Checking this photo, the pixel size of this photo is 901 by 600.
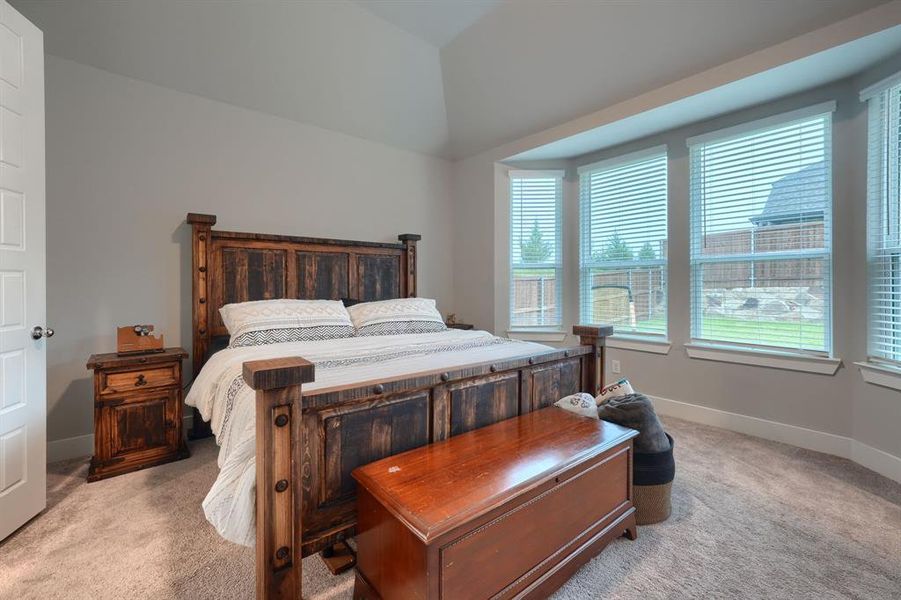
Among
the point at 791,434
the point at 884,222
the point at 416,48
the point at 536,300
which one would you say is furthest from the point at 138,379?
the point at 884,222

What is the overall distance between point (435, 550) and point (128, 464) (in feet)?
8.03

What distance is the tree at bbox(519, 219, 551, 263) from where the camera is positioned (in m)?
4.37

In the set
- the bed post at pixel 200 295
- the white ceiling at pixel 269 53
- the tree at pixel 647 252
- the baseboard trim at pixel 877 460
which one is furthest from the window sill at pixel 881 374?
the bed post at pixel 200 295

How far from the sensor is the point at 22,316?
1.94 meters

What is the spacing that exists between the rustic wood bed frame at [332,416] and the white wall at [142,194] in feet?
1.05

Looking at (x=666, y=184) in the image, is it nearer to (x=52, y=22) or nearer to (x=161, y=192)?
(x=161, y=192)

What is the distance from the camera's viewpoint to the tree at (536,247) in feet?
14.3

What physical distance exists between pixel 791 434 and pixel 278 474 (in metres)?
3.52

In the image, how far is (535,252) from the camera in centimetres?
438

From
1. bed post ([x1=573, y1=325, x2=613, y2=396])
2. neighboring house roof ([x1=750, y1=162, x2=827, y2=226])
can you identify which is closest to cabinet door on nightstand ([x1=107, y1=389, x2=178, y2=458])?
bed post ([x1=573, y1=325, x2=613, y2=396])

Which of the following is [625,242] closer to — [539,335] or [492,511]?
[539,335]

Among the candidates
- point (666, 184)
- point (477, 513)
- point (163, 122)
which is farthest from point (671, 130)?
point (163, 122)

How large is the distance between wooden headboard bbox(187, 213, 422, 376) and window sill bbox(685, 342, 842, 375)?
2.71 meters

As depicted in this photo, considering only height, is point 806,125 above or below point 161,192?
above
